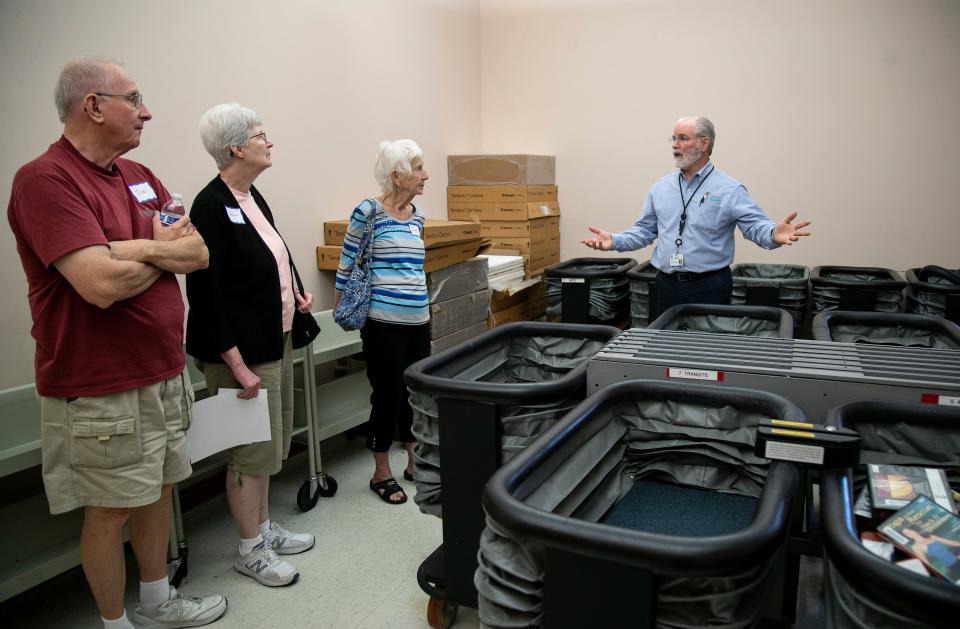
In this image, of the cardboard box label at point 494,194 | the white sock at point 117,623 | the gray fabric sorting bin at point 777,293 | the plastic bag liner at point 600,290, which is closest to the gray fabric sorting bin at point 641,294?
the plastic bag liner at point 600,290

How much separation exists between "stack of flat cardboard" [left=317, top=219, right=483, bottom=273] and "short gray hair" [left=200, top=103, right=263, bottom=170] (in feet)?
4.49

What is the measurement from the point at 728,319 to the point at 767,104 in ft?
8.99

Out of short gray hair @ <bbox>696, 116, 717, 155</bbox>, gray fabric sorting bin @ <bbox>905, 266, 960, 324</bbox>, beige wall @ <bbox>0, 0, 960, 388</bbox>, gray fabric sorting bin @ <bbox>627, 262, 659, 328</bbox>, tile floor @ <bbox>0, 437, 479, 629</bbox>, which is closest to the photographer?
tile floor @ <bbox>0, 437, 479, 629</bbox>

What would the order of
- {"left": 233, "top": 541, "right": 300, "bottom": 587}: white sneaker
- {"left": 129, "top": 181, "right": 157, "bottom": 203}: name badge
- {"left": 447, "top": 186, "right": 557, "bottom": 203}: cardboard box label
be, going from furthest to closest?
1. {"left": 447, "top": 186, "right": 557, "bottom": 203}: cardboard box label
2. {"left": 233, "top": 541, "right": 300, "bottom": 587}: white sneaker
3. {"left": 129, "top": 181, "right": 157, "bottom": 203}: name badge

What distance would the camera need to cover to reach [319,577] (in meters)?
2.39

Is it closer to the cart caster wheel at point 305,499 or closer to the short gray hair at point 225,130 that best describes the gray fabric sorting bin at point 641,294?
the cart caster wheel at point 305,499

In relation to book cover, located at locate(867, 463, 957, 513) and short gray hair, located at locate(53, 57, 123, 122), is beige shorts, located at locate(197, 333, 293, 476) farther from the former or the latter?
book cover, located at locate(867, 463, 957, 513)

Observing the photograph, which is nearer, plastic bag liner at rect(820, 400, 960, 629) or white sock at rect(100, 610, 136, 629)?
plastic bag liner at rect(820, 400, 960, 629)

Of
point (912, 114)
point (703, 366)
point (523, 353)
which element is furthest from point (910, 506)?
point (912, 114)

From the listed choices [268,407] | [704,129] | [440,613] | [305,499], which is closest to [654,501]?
[440,613]

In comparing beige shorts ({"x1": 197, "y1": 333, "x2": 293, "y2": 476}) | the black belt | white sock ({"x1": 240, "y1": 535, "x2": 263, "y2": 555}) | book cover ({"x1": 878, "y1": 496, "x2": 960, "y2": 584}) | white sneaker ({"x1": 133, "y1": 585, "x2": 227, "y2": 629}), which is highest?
the black belt

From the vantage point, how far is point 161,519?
78.7 inches

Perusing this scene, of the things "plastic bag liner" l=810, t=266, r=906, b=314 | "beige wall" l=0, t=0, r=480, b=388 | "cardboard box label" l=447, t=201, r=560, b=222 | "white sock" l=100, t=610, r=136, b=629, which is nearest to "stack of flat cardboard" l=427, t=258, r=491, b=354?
"beige wall" l=0, t=0, r=480, b=388

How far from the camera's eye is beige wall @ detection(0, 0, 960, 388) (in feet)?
9.45
